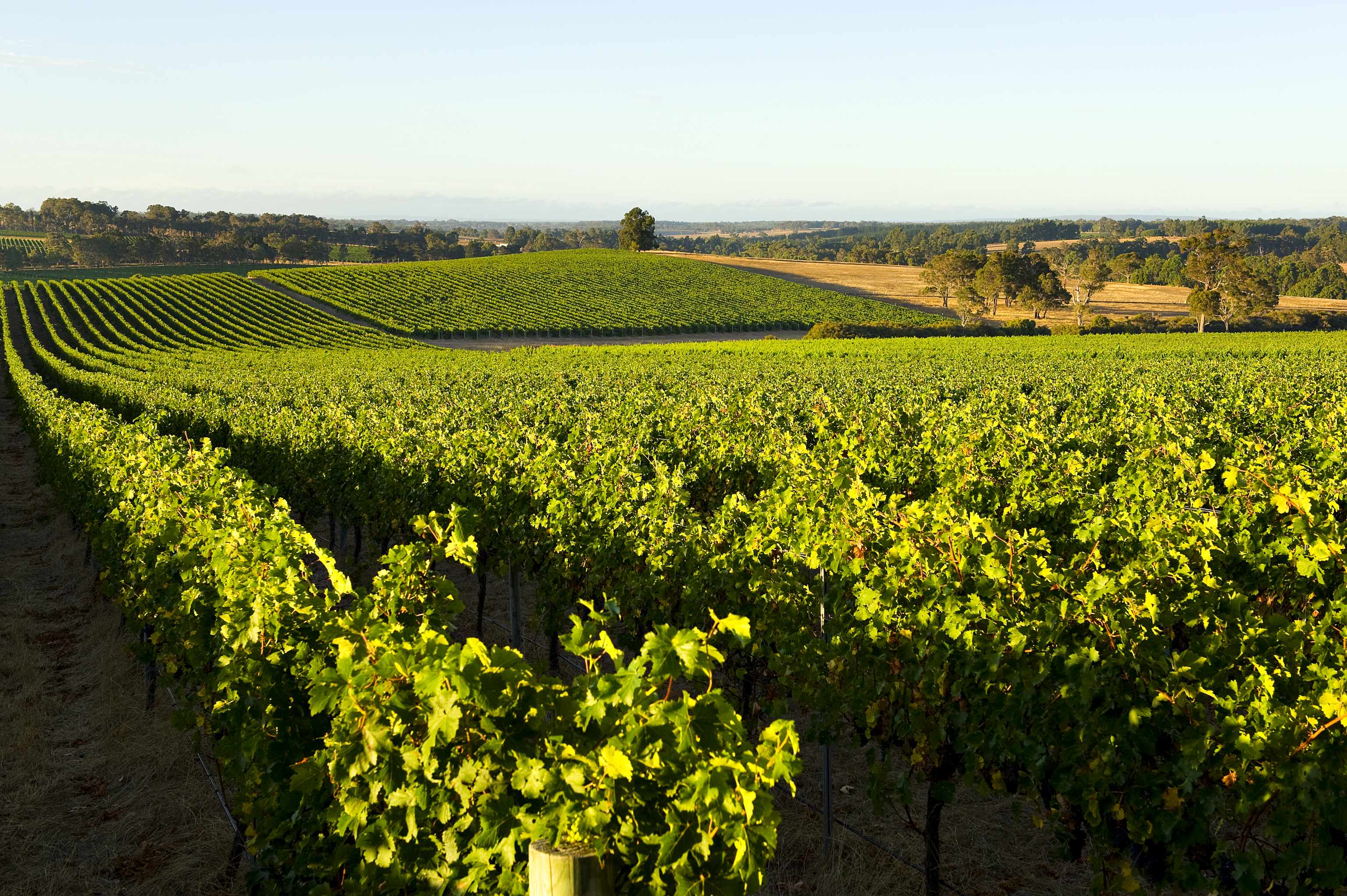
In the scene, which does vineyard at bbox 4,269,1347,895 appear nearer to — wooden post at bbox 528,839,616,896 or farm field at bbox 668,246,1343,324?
wooden post at bbox 528,839,616,896

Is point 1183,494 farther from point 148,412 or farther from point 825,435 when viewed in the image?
point 148,412

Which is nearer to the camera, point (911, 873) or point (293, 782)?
point (293, 782)

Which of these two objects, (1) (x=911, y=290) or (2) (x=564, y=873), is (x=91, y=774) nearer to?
(2) (x=564, y=873)

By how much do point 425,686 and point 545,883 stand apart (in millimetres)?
811

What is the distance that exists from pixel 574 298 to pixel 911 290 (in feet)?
154

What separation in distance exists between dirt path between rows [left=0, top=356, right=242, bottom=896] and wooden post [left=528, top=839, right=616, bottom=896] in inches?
185

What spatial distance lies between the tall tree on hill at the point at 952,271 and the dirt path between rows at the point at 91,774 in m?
96.1

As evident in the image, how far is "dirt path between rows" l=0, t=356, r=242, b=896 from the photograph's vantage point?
20.1ft

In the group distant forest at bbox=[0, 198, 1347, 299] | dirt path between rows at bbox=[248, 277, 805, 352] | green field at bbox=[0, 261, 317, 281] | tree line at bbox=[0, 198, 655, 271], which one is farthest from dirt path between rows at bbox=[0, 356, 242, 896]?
tree line at bbox=[0, 198, 655, 271]

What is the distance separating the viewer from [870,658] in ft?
17.8

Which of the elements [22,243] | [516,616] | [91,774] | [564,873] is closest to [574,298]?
[516,616]

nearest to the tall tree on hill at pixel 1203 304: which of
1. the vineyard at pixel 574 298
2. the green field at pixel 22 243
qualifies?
the vineyard at pixel 574 298

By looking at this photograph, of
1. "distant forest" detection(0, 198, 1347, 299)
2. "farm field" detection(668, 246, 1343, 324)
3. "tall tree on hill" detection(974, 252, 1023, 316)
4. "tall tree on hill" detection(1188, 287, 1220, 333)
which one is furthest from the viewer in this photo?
"distant forest" detection(0, 198, 1347, 299)

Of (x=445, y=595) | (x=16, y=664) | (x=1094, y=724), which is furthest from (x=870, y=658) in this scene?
(x=16, y=664)
